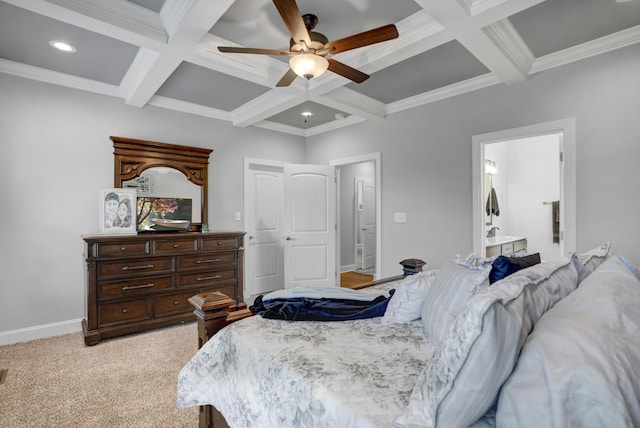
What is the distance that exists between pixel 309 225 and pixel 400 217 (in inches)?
52.7

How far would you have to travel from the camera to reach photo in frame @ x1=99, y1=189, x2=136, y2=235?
326cm

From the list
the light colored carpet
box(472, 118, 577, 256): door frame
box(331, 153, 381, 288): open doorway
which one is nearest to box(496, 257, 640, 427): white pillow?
the light colored carpet

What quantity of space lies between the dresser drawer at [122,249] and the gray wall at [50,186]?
1.87ft

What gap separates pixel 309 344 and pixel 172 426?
121 centimetres

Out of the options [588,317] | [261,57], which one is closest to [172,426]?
[588,317]

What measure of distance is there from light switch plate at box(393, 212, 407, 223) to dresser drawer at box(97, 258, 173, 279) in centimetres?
269

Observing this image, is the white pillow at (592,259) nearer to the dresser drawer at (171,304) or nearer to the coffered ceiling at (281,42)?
the coffered ceiling at (281,42)

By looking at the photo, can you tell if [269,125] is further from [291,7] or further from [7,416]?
[7,416]

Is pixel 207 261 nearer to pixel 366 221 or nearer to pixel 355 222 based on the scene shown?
pixel 355 222

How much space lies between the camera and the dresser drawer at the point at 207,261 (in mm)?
3449

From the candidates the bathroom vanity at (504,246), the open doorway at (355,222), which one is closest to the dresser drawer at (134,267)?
the bathroom vanity at (504,246)

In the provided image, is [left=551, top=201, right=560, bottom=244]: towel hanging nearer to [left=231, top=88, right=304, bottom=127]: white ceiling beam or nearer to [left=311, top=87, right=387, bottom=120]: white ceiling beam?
[left=311, top=87, right=387, bottom=120]: white ceiling beam

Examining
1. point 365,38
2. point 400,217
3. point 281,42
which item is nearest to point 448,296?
point 365,38

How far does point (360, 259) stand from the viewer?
659 centimetres
